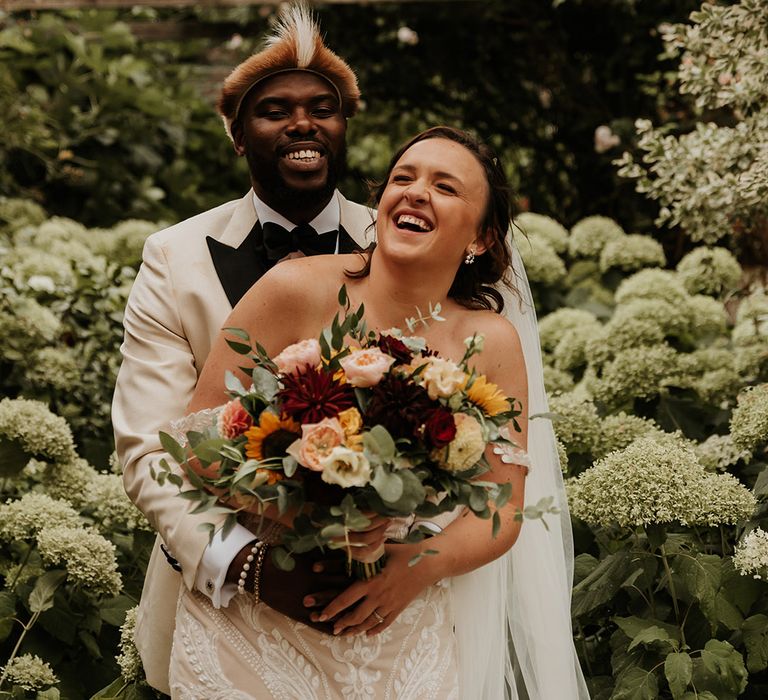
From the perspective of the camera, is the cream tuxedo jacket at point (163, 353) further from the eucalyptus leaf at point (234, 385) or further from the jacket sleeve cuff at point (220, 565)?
the eucalyptus leaf at point (234, 385)

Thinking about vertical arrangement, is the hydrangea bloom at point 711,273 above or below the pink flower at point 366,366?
below

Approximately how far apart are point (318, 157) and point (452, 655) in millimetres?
1389

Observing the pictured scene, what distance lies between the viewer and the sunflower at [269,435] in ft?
8.23

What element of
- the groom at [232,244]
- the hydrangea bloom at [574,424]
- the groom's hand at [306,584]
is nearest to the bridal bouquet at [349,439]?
the groom's hand at [306,584]

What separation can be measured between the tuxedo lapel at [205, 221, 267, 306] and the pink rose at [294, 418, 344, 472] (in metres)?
1.01

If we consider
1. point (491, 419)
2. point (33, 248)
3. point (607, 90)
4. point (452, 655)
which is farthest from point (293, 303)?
point (607, 90)

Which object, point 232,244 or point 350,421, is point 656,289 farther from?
point 350,421

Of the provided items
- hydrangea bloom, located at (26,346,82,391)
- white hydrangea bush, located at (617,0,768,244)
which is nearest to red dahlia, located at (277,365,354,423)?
white hydrangea bush, located at (617,0,768,244)

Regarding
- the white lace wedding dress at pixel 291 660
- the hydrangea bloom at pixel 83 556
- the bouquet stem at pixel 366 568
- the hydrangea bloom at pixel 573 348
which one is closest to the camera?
the bouquet stem at pixel 366 568

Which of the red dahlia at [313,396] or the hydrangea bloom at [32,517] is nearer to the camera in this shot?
the red dahlia at [313,396]

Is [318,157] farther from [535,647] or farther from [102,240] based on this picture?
[102,240]

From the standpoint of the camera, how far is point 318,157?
348cm

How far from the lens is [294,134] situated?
3.45 m

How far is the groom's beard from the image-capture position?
348 cm
